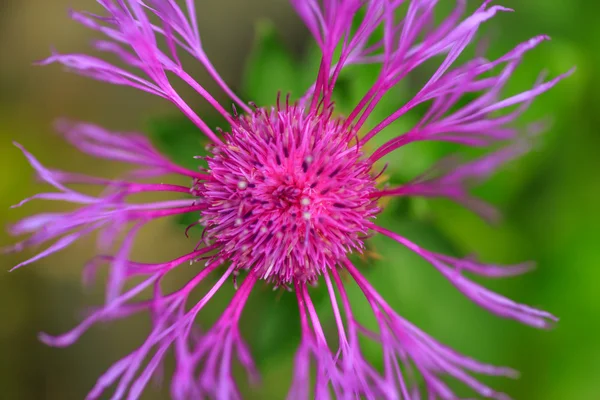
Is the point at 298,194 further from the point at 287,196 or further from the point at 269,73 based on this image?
the point at 269,73

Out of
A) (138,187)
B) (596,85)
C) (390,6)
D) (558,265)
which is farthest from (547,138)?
(138,187)

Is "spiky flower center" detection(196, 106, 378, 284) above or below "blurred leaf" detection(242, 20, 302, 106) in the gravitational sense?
below

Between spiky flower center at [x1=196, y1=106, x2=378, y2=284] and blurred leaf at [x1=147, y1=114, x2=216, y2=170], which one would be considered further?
blurred leaf at [x1=147, y1=114, x2=216, y2=170]

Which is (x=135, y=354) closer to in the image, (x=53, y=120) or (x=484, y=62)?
(x=484, y=62)

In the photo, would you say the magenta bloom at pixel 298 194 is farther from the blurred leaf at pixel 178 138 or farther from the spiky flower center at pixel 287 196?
the blurred leaf at pixel 178 138

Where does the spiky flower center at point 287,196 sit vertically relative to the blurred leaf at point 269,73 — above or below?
below

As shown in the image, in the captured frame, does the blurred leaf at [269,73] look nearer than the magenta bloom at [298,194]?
No

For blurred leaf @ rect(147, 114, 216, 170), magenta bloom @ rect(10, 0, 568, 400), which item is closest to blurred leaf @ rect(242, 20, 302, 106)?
blurred leaf @ rect(147, 114, 216, 170)

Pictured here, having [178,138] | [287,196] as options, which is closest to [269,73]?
[178,138]

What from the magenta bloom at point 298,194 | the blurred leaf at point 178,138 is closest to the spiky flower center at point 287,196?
the magenta bloom at point 298,194

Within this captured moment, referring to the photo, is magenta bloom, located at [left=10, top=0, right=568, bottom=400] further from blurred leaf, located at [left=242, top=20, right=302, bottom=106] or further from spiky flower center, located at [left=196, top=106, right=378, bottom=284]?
blurred leaf, located at [left=242, top=20, right=302, bottom=106]
